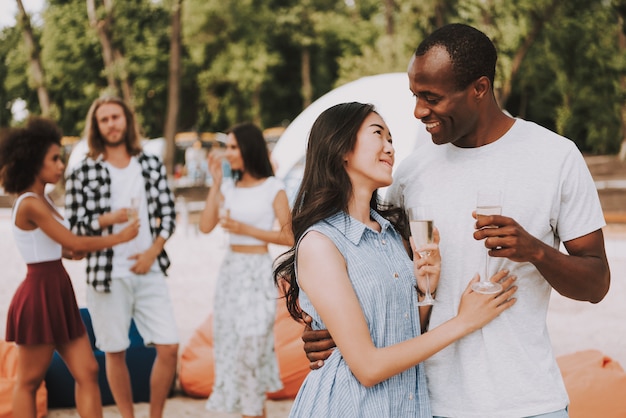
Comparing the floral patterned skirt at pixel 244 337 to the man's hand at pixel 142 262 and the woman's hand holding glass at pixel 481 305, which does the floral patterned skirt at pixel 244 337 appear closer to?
the man's hand at pixel 142 262

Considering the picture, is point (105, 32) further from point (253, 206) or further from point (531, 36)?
point (253, 206)

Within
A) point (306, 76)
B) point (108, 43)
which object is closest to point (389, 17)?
point (108, 43)

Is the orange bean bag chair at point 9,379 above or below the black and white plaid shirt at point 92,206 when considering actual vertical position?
below

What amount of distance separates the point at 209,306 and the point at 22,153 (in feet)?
17.5

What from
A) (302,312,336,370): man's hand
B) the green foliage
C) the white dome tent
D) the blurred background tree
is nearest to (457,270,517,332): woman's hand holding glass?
(302,312,336,370): man's hand

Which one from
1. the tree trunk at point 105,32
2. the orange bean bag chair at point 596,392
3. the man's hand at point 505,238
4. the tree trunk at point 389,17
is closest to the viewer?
the man's hand at point 505,238

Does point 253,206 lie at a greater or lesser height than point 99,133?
lesser

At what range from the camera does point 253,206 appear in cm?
497

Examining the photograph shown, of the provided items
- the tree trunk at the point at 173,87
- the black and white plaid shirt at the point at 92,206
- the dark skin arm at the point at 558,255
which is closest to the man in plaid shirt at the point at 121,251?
the black and white plaid shirt at the point at 92,206

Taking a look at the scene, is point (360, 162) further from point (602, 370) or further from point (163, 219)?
point (602, 370)

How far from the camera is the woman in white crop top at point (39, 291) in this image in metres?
4.14

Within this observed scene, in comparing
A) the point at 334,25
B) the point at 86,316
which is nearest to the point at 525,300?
the point at 86,316

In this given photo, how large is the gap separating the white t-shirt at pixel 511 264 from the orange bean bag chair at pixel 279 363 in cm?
342

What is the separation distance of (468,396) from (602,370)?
113 inches
